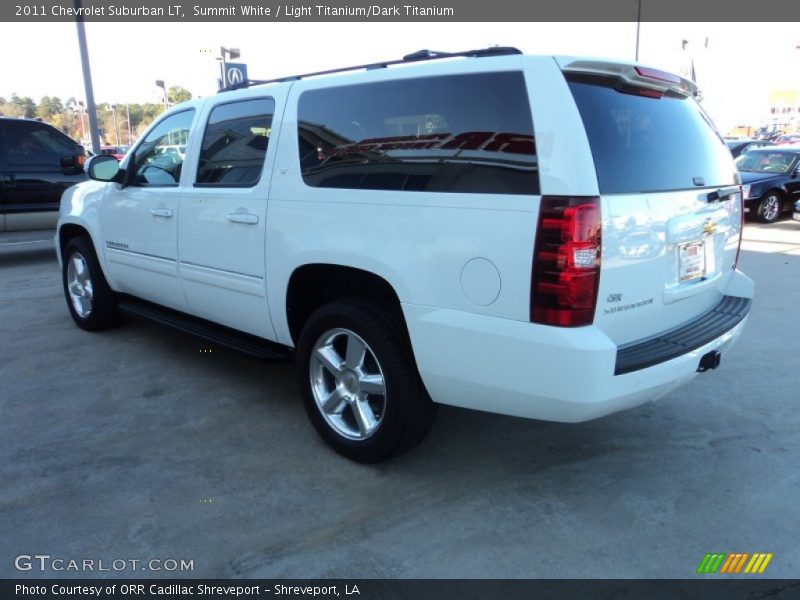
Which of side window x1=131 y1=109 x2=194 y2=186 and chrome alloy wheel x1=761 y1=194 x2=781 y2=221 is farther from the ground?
side window x1=131 y1=109 x2=194 y2=186

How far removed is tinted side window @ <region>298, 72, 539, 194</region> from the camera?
254cm

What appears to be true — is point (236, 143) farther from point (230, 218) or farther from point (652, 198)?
point (652, 198)

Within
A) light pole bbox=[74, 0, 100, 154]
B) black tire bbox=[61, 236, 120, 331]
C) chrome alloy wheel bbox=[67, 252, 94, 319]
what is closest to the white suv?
black tire bbox=[61, 236, 120, 331]

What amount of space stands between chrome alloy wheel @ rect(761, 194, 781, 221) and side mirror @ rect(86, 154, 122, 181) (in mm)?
13040

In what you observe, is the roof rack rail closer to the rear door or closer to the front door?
the rear door

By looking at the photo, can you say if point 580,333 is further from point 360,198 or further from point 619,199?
point 360,198

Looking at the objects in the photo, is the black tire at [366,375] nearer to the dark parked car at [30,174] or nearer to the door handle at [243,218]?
the door handle at [243,218]

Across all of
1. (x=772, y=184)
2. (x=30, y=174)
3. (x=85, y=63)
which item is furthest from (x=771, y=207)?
(x=85, y=63)

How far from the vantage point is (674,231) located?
2752 mm

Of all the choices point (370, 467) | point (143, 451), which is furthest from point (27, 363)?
point (370, 467)

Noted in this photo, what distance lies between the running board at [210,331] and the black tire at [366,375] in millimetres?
324

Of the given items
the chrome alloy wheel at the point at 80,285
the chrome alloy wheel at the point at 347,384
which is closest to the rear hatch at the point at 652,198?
the chrome alloy wheel at the point at 347,384

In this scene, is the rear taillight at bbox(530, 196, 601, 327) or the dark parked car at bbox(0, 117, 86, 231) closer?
the rear taillight at bbox(530, 196, 601, 327)

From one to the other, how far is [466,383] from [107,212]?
361 cm
